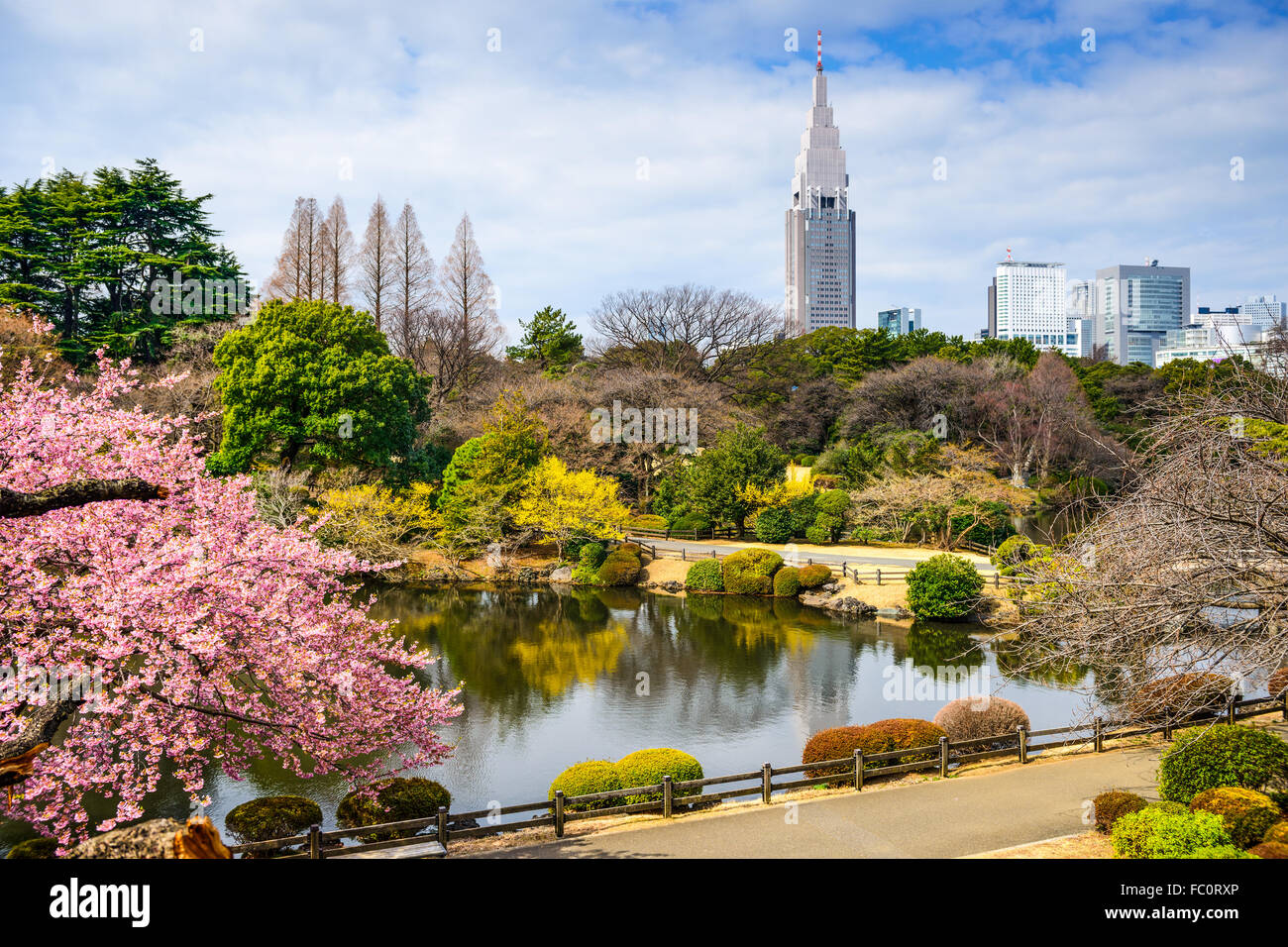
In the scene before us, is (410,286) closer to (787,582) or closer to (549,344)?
Result: (549,344)

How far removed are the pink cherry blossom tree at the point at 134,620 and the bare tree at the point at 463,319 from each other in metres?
44.3

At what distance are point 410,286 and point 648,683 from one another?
38.9m

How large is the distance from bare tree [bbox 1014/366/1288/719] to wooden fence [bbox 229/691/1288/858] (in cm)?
102

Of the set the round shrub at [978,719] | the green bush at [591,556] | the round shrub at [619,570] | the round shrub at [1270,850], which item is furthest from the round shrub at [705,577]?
the round shrub at [1270,850]

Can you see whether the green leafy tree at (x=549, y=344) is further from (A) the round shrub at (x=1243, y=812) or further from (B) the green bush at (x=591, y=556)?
(A) the round shrub at (x=1243, y=812)

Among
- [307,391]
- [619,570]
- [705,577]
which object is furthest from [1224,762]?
[307,391]

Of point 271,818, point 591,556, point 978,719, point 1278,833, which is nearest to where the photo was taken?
point 1278,833

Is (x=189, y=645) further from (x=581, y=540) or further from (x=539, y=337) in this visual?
(x=539, y=337)

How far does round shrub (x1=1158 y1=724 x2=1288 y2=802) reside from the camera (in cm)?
1027

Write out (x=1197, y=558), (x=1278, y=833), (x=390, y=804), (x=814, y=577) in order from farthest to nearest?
(x=814, y=577)
(x=390, y=804)
(x=1197, y=558)
(x=1278, y=833)

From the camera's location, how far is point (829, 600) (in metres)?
30.5

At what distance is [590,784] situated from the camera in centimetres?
1240

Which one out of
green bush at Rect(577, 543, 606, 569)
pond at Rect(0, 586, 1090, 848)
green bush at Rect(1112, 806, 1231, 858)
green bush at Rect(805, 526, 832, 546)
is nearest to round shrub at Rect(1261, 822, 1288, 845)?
green bush at Rect(1112, 806, 1231, 858)

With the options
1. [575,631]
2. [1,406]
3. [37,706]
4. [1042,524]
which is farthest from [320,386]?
[1042,524]
